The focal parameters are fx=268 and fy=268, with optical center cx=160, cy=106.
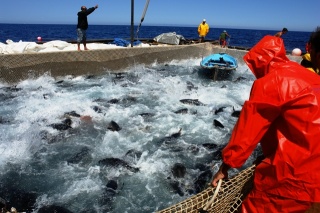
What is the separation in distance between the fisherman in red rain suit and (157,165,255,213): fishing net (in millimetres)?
538

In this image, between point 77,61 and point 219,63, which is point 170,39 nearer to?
point 219,63

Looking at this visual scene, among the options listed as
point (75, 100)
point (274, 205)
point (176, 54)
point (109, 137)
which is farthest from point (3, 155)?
point (176, 54)

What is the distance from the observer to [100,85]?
14.2 m

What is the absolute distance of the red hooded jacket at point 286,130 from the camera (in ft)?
6.87

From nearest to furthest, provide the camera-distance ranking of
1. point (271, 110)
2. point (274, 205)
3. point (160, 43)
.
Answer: point (271, 110) → point (274, 205) → point (160, 43)

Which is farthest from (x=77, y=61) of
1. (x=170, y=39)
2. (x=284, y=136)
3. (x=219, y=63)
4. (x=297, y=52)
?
(x=297, y=52)

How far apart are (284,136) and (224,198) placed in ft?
3.54

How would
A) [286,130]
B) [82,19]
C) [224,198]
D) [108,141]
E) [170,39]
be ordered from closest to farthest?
[286,130]
[224,198]
[108,141]
[82,19]
[170,39]

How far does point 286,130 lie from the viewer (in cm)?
223

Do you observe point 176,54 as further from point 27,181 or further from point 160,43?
point 27,181

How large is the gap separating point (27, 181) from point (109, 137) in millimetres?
2881

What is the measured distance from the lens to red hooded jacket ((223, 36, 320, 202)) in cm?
209

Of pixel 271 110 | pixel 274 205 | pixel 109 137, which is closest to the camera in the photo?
pixel 271 110

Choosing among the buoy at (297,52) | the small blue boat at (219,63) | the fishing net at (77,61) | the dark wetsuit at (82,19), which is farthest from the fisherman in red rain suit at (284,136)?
the buoy at (297,52)
